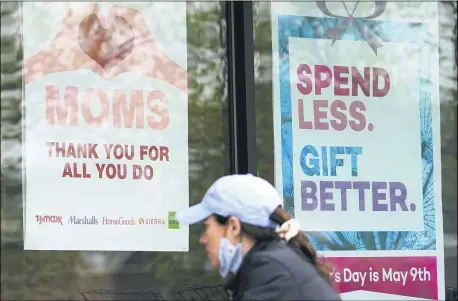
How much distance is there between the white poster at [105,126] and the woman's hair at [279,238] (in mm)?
2841

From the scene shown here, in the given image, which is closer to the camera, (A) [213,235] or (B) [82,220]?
(A) [213,235]

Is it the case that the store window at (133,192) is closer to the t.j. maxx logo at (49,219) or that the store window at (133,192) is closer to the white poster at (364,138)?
the t.j. maxx logo at (49,219)

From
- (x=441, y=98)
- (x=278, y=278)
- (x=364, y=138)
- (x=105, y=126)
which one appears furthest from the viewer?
(x=441, y=98)

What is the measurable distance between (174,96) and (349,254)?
58.0 inches

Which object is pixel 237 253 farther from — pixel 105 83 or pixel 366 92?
pixel 366 92

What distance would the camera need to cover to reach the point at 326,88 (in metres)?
6.97

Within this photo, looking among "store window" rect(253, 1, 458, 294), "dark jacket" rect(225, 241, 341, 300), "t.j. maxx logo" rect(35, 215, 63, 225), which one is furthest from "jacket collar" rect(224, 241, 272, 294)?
"store window" rect(253, 1, 458, 294)

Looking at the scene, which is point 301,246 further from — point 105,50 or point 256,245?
point 105,50

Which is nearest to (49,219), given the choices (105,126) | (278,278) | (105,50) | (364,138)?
(105,126)

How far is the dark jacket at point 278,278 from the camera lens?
335 centimetres

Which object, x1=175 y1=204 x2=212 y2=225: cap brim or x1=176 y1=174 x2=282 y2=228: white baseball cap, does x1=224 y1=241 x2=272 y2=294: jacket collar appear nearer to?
x1=176 y1=174 x2=282 y2=228: white baseball cap

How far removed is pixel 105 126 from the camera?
21.2ft

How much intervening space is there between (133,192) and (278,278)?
3207 millimetres

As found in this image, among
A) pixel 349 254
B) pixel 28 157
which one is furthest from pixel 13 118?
pixel 349 254
